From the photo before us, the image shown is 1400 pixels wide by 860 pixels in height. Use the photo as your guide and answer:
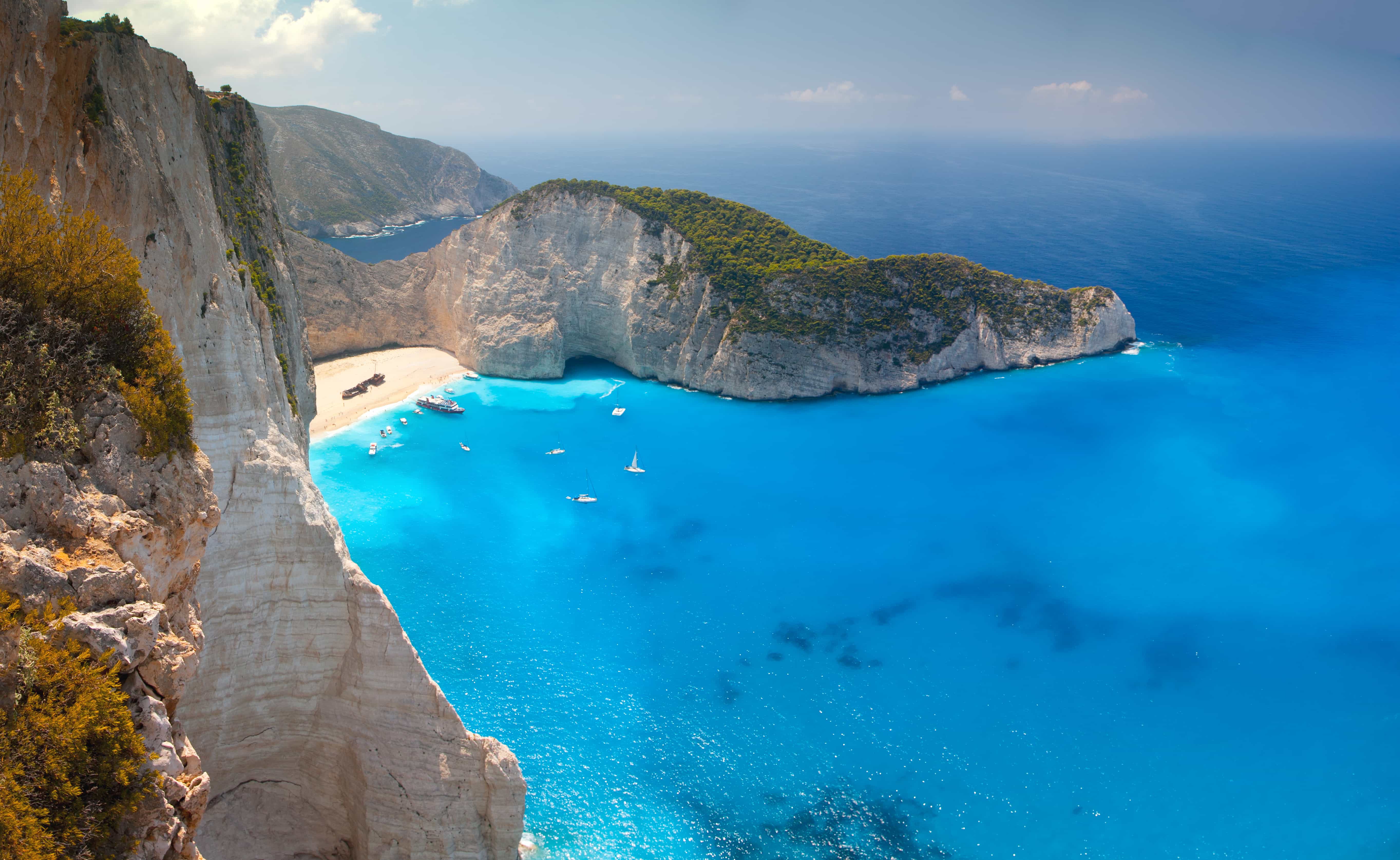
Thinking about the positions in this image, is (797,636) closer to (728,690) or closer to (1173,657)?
(728,690)

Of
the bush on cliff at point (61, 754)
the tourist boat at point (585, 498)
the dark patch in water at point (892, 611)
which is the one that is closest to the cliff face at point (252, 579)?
the bush on cliff at point (61, 754)

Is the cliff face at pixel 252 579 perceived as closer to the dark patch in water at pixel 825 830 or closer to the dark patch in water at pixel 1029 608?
the dark patch in water at pixel 825 830

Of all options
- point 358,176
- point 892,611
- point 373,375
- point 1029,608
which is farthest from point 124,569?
point 358,176

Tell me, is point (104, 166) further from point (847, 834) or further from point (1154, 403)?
point (1154, 403)

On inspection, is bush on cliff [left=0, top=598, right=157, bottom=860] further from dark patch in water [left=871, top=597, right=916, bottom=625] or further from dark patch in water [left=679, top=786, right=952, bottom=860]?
dark patch in water [left=871, top=597, right=916, bottom=625]

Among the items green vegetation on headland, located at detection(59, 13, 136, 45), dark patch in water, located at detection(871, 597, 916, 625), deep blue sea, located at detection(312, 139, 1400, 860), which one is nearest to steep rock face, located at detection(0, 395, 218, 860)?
green vegetation on headland, located at detection(59, 13, 136, 45)

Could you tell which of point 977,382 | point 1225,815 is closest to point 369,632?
point 1225,815
